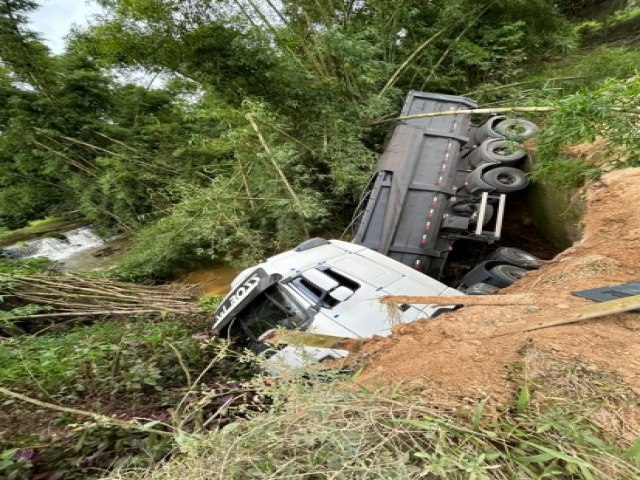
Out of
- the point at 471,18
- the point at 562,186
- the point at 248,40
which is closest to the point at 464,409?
the point at 562,186

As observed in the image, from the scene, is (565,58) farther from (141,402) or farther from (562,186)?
(141,402)

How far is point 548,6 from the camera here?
6.85m

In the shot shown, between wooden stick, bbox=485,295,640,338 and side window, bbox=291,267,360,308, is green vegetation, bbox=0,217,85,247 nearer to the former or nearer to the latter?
side window, bbox=291,267,360,308

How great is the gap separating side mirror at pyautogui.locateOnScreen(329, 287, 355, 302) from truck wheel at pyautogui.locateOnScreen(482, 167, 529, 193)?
264 cm

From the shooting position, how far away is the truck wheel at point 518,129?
4482 mm

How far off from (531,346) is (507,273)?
8.96 feet

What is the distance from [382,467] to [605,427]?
0.71 meters

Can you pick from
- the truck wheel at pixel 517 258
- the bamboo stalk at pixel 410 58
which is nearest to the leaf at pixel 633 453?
the truck wheel at pixel 517 258

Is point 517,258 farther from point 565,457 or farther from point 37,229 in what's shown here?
point 37,229

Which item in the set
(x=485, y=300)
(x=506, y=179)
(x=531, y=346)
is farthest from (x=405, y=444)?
(x=506, y=179)

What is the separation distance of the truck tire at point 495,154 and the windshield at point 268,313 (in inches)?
142

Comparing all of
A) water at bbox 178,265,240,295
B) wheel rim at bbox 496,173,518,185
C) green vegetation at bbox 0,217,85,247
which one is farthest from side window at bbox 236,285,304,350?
green vegetation at bbox 0,217,85,247

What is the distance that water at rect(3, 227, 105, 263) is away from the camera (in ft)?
35.1

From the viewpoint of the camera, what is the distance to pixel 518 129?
4539 mm
